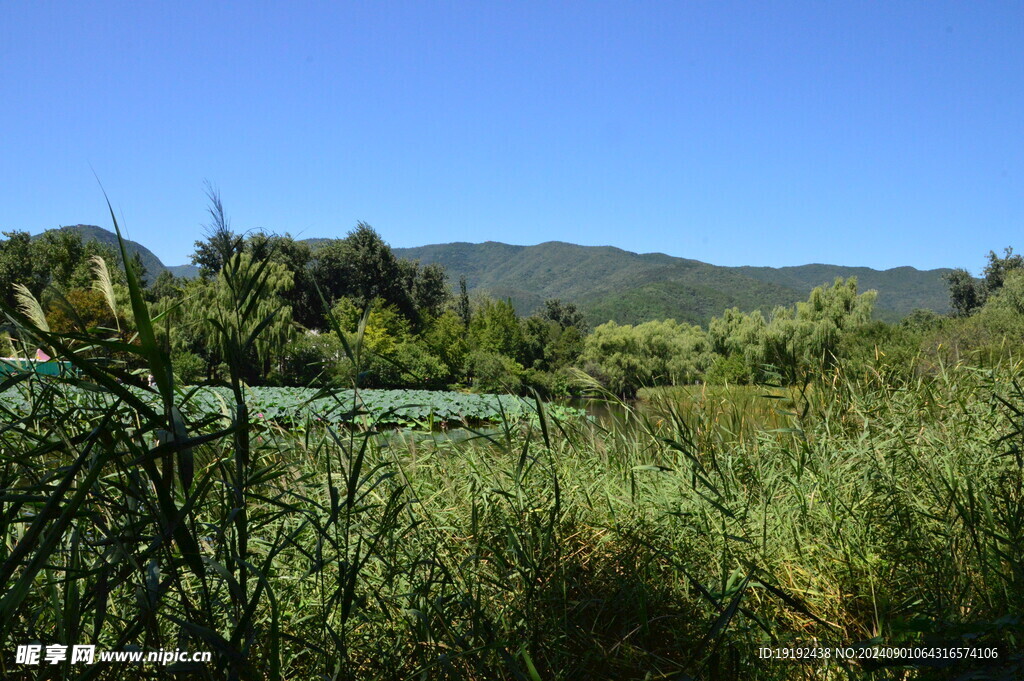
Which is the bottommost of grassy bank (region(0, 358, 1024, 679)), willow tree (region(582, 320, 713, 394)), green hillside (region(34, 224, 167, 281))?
willow tree (region(582, 320, 713, 394))

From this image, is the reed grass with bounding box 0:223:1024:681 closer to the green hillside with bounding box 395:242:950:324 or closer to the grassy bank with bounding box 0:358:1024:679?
the grassy bank with bounding box 0:358:1024:679

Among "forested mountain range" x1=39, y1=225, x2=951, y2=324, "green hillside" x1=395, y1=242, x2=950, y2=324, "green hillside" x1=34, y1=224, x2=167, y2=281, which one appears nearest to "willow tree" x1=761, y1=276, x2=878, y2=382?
"green hillside" x1=34, y1=224, x2=167, y2=281

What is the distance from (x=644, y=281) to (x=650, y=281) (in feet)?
9.15

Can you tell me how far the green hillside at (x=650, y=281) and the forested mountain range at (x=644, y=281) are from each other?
0.13 meters

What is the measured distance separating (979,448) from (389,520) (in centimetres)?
233

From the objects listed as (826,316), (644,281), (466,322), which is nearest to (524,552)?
(826,316)

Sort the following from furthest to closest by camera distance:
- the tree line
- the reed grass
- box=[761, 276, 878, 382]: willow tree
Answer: box=[761, 276, 878, 382]: willow tree < the tree line < the reed grass

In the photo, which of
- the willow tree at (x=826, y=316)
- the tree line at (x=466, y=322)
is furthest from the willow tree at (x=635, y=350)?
the willow tree at (x=826, y=316)

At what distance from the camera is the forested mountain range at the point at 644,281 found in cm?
8875

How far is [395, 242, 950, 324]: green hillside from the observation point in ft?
296

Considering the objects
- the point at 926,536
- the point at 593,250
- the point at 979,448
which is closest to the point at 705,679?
the point at 926,536

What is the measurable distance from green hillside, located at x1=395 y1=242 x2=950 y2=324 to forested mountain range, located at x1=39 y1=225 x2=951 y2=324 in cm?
13

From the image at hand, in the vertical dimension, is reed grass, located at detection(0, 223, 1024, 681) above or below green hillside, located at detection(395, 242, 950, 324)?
below

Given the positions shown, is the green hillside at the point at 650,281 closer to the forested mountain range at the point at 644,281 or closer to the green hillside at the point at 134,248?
the forested mountain range at the point at 644,281
